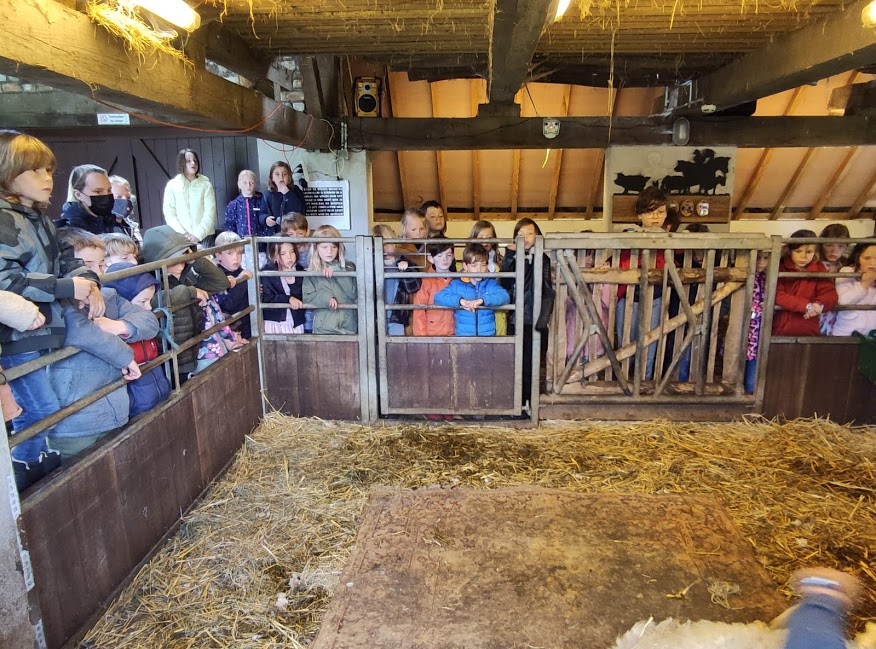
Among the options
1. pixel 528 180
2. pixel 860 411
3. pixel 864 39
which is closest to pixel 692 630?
pixel 864 39

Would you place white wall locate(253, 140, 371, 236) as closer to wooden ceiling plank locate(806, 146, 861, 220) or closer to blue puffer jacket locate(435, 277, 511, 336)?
blue puffer jacket locate(435, 277, 511, 336)

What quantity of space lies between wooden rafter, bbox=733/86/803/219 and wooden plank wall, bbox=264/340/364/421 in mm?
7134

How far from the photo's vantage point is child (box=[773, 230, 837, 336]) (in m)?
4.50

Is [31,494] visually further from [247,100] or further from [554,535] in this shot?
[247,100]

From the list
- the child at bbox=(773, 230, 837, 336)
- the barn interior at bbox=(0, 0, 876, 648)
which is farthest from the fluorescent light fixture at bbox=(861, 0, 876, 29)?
the child at bbox=(773, 230, 837, 336)

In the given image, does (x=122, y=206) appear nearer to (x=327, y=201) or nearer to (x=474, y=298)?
(x=327, y=201)

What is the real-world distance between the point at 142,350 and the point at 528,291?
8.54 ft

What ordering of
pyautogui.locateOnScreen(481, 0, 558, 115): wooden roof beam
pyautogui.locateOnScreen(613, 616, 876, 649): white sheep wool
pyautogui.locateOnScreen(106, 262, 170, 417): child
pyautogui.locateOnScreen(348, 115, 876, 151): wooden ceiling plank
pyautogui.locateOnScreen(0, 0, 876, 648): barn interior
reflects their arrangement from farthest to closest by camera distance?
pyautogui.locateOnScreen(348, 115, 876, 151): wooden ceiling plank < pyautogui.locateOnScreen(106, 262, 170, 417): child < pyautogui.locateOnScreen(481, 0, 558, 115): wooden roof beam < pyautogui.locateOnScreen(0, 0, 876, 648): barn interior < pyautogui.locateOnScreen(613, 616, 876, 649): white sheep wool

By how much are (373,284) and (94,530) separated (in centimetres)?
251

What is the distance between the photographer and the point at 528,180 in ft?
32.1

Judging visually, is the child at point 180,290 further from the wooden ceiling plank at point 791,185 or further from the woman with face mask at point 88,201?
the wooden ceiling plank at point 791,185

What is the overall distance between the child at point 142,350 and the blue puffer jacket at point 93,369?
153 mm

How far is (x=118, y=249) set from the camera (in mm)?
3201

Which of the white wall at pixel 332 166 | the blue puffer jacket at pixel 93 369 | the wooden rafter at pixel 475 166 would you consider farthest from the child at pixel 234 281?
the wooden rafter at pixel 475 166
